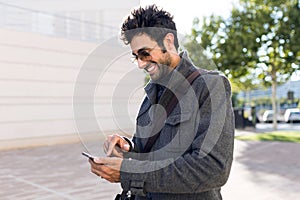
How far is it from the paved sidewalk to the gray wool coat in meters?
2.40

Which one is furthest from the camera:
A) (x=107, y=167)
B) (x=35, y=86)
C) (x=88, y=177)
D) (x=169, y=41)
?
(x=35, y=86)

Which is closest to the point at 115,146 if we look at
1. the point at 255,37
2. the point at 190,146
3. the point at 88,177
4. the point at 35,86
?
the point at 190,146

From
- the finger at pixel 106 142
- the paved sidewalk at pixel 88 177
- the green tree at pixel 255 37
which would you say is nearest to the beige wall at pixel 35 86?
the paved sidewalk at pixel 88 177

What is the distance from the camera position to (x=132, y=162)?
1.05 metres

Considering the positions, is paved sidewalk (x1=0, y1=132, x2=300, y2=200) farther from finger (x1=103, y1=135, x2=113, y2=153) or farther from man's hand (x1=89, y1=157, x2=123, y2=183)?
man's hand (x1=89, y1=157, x2=123, y2=183)

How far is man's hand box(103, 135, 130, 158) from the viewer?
1185 millimetres

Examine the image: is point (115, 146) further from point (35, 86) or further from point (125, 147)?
point (35, 86)

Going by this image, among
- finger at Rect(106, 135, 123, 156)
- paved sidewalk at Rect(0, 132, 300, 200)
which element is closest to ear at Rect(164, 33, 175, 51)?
finger at Rect(106, 135, 123, 156)

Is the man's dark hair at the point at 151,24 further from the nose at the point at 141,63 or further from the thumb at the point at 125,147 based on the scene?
the thumb at the point at 125,147

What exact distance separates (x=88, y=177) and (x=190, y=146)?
19.3 feet

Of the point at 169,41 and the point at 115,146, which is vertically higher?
the point at 169,41

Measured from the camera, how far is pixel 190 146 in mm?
1049

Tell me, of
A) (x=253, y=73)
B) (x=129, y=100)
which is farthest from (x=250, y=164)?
(x=253, y=73)

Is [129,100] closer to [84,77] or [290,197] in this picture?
[84,77]
